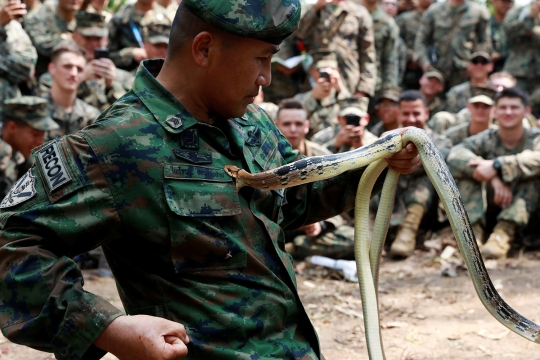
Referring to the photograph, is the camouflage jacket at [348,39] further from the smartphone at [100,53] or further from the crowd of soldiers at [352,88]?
the smartphone at [100,53]

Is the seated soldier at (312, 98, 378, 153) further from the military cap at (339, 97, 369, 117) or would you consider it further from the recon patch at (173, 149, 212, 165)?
the recon patch at (173, 149, 212, 165)

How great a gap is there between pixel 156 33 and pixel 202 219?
790 centimetres

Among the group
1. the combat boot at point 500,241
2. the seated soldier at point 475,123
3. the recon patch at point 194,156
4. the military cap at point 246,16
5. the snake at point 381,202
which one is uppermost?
the military cap at point 246,16

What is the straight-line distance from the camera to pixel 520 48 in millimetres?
13453

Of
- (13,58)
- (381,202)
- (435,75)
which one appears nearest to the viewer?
(381,202)

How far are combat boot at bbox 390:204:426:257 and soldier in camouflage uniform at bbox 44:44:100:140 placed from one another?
3898mm

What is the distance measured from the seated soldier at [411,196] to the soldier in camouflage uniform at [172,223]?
6.08 metres

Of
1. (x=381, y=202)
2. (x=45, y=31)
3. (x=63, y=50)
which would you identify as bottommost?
(x=45, y=31)

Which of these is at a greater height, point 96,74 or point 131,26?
point 131,26

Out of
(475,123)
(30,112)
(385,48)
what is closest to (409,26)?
(385,48)

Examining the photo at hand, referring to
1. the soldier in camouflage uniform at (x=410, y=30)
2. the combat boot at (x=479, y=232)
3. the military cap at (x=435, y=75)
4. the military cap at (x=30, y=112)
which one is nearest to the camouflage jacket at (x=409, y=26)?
the soldier in camouflage uniform at (x=410, y=30)

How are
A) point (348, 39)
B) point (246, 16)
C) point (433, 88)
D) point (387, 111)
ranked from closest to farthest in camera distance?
1. point (246, 16)
2. point (387, 111)
3. point (348, 39)
4. point (433, 88)

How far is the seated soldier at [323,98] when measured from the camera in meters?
10.5

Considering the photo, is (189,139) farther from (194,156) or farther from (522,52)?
(522,52)
